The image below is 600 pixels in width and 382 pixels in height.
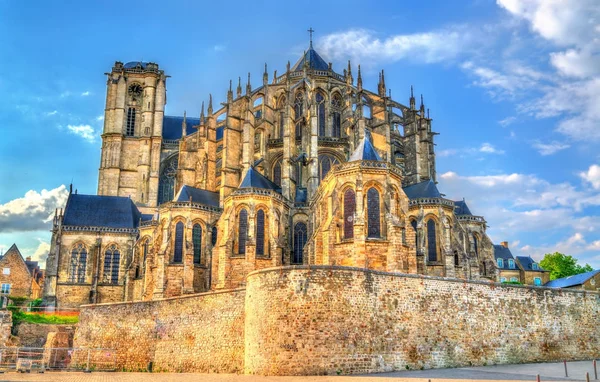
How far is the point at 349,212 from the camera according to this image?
28656 mm

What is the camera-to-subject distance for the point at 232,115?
40.8 meters

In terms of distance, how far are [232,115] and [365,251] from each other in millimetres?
17777

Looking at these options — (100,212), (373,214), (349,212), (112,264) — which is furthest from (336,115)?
(112,264)

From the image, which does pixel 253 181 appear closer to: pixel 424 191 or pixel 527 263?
pixel 424 191

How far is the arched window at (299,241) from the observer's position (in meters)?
35.4

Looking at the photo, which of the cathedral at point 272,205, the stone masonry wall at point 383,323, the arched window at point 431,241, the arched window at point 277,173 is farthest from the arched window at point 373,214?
the arched window at point 277,173

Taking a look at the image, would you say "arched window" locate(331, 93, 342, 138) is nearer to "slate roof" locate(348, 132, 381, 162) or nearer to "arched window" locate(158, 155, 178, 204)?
"slate roof" locate(348, 132, 381, 162)

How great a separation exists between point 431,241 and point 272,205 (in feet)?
31.1

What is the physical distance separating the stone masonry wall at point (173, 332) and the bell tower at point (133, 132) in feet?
77.1

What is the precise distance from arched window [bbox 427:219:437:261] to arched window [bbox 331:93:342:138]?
12616 millimetres

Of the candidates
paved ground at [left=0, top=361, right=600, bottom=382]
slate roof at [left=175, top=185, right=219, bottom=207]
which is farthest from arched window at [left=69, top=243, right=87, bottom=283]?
paved ground at [left=0, top=361, right=600, bottom=382]

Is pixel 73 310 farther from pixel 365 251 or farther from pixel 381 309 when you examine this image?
pixel 381 309

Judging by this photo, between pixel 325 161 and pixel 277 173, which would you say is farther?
pixel 277 173

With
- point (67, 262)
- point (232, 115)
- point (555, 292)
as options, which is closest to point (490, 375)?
point (555, 292)
